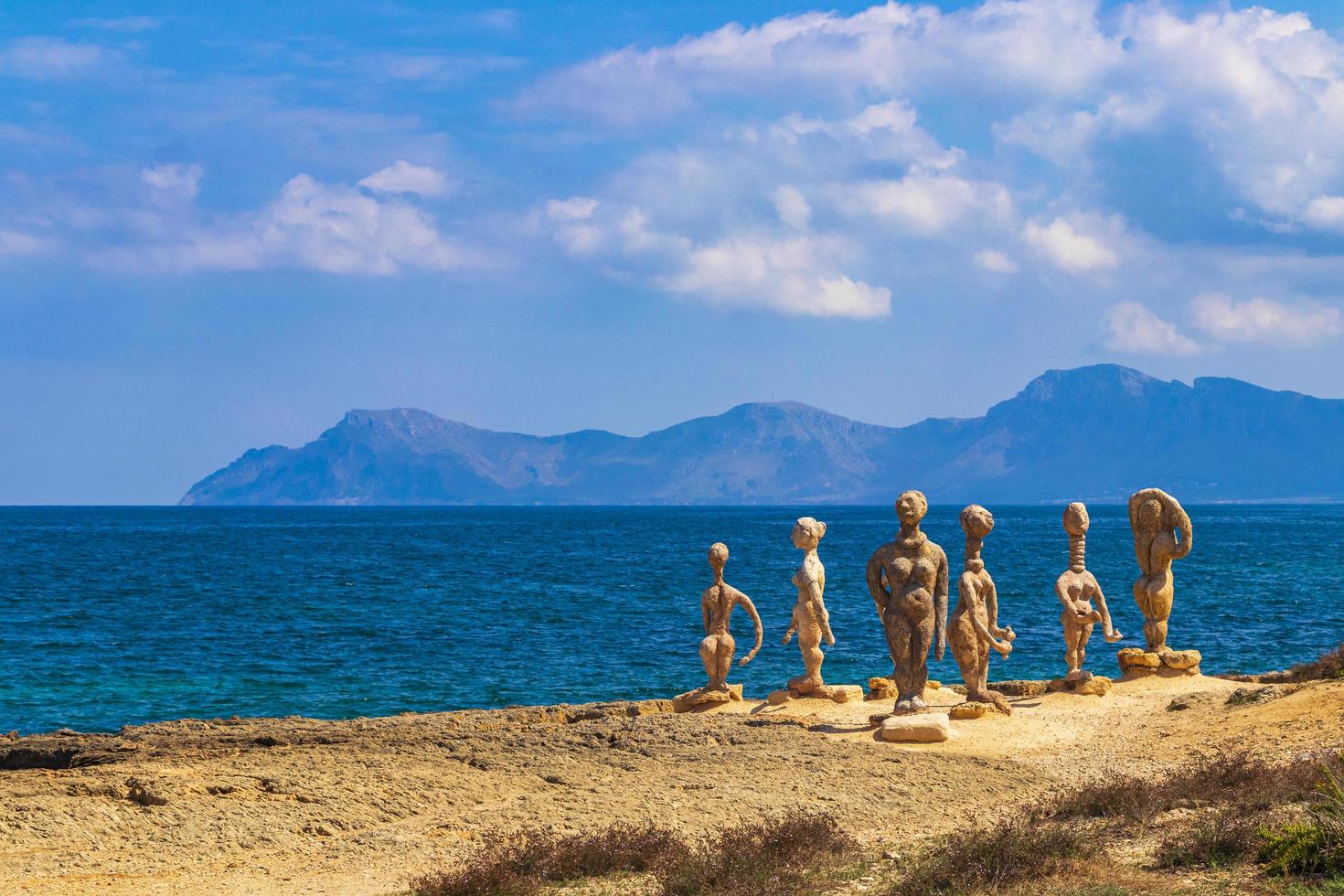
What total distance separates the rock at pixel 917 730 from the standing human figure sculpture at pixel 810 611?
2345 millimetres

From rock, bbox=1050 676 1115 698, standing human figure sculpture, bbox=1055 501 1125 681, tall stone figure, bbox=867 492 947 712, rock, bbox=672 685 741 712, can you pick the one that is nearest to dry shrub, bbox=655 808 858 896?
tall stone figure, bbox=867 492 947 712

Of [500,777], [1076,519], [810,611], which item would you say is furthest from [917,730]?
[1076,519]

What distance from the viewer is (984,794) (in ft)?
42.3

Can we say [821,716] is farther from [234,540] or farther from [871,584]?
[234,540]

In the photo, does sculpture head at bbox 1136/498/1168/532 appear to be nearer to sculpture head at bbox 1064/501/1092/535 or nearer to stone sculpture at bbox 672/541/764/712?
sculpture head at bbox 1064/501/1092/535

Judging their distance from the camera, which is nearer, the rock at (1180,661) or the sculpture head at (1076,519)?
the sculpture head at (1076,519)

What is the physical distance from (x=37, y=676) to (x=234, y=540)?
75.9m

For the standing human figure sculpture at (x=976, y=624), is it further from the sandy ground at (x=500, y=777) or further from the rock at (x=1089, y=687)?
the rock at (x=1089, y=687)

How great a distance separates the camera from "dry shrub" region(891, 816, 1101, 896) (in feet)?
30.6

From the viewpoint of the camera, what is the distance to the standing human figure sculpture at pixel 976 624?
651 inches

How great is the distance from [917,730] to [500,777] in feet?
15.6

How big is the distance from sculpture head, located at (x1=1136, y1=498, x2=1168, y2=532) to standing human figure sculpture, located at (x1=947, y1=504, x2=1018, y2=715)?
12.9 ft

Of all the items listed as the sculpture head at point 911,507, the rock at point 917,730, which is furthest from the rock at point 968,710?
the sculpture head at point 911,507

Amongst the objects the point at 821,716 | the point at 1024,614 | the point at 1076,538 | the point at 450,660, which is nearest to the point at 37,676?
the point at 450,660
